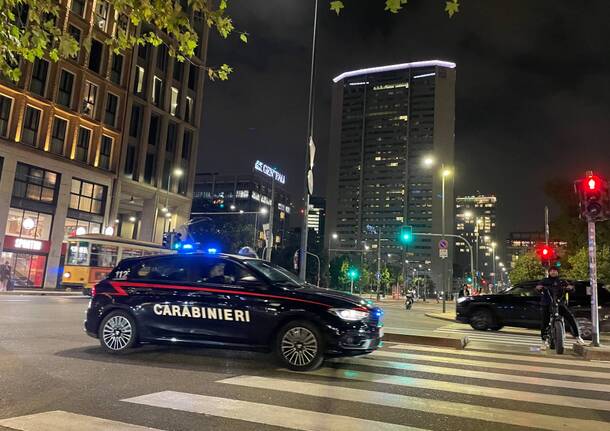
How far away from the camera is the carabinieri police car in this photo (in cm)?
693

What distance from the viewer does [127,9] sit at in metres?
7.56

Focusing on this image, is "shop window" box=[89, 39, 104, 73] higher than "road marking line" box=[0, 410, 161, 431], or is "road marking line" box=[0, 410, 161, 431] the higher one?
"shop window" box=[89, 39, 104, 73]

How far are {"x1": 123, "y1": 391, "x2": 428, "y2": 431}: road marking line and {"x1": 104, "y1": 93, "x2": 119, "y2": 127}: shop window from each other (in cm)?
3915

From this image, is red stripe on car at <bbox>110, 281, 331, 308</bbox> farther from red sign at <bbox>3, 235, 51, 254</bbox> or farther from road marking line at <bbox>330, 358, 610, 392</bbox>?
red sign at <bbox>3, 235, 51, 254</bbox>

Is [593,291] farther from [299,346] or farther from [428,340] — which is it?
[299,346]

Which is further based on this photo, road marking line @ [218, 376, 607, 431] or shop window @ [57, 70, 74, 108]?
shop window @ [57, 70, 74, 108]

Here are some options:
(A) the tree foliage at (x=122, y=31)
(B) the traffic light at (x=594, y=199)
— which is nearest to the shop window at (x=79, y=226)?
(A) the tree foliage at (x=122, y=31)

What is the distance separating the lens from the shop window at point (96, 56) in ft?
128

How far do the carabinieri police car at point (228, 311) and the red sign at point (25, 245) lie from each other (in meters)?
29.1

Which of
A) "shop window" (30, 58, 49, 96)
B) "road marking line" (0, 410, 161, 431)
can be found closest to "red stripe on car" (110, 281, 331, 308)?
"road marking line" (0, 410, 161, 431)

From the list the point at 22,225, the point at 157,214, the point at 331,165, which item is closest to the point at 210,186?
the point at 331,165

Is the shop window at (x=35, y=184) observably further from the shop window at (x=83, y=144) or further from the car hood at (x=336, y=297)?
the car hood at (x=336, y=297)

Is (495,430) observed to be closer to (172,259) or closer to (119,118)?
(172,259)

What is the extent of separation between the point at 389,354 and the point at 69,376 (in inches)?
206
